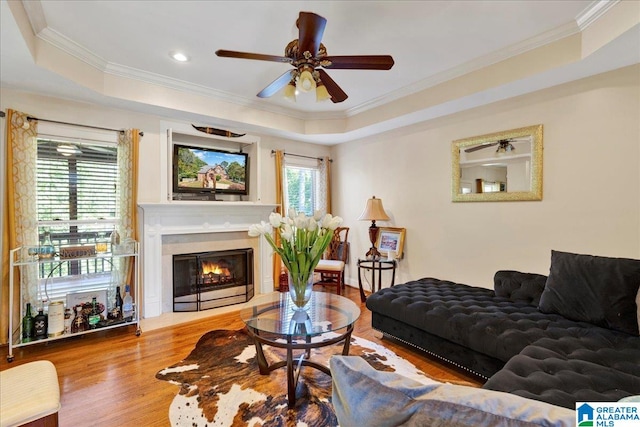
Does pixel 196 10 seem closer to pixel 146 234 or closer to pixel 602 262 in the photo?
pixel 146 234

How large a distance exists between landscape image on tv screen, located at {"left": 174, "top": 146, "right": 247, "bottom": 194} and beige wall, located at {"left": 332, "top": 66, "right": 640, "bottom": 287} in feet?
6.95

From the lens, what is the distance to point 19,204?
2.94 metres

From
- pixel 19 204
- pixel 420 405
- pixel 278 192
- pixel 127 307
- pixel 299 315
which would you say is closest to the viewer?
pixel 420 405

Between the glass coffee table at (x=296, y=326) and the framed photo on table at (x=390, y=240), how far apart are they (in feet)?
6.11

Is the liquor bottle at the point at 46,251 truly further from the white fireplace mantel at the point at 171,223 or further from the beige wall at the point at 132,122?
the beige wall at the point at 132,122

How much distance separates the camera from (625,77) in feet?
8.52

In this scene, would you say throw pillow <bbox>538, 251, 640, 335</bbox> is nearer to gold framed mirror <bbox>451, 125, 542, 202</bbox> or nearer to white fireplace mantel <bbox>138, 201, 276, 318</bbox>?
gold framed mirror <bbox>451, 125, 542, 202</bbox>

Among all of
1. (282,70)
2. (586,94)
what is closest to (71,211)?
(282,70)

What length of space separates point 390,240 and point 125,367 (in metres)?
3.48

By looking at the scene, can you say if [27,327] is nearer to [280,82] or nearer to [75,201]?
[75,201]

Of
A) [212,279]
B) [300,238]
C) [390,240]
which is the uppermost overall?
[300,238]

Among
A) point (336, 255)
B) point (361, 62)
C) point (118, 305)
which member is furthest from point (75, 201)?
point (336, 255)

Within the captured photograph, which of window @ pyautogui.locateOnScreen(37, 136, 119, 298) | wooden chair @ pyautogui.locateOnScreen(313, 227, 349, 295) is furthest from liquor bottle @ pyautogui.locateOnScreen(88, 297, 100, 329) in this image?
wooden chair @ pyautogui.locateOnScreen(313, 227, 349, 295)

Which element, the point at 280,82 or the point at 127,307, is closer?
the point at 280,82
